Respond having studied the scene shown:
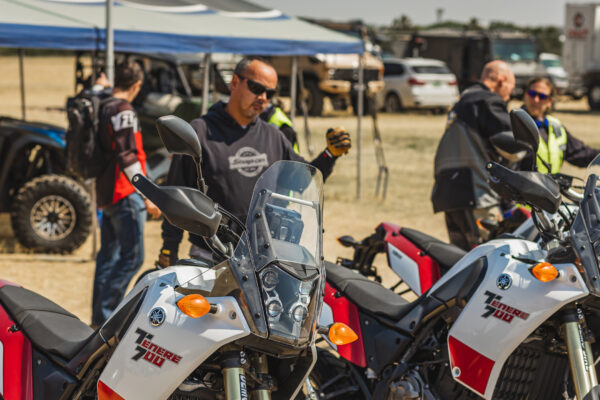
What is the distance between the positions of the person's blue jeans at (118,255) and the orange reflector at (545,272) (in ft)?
10.1

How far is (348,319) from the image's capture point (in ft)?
13.7

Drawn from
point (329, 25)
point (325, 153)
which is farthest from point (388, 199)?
point (329, 25)

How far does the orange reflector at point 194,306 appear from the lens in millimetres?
2613

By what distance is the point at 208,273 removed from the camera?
2785mm

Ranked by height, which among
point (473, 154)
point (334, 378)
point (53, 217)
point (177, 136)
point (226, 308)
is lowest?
point (334, 378)

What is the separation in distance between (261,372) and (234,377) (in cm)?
15

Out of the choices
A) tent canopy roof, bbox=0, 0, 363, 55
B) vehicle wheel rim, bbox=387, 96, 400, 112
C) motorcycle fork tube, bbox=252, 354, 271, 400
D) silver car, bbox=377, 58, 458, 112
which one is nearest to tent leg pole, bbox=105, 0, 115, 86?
tent canopy roof, bbox=0, 0, 363, 55

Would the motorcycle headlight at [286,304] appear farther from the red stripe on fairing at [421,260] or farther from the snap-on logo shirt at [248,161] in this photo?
the red stripe on fairing at [421,260]

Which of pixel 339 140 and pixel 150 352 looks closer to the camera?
pixel 150 352

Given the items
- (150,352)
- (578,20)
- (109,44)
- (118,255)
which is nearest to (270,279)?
(150,352)

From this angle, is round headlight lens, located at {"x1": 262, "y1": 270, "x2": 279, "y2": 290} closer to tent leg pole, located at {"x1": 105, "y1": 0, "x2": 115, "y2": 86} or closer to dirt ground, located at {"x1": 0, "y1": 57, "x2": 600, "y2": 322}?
dirt ground, located at {"x1": 0, "y1": 57, "x2": 600, "y2": 322}

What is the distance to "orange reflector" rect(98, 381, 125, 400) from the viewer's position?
9.24ft

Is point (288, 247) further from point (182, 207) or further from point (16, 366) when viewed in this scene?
point (16, 366)

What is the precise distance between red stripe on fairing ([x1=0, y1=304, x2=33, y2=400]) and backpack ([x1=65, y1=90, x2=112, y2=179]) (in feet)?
8.64
